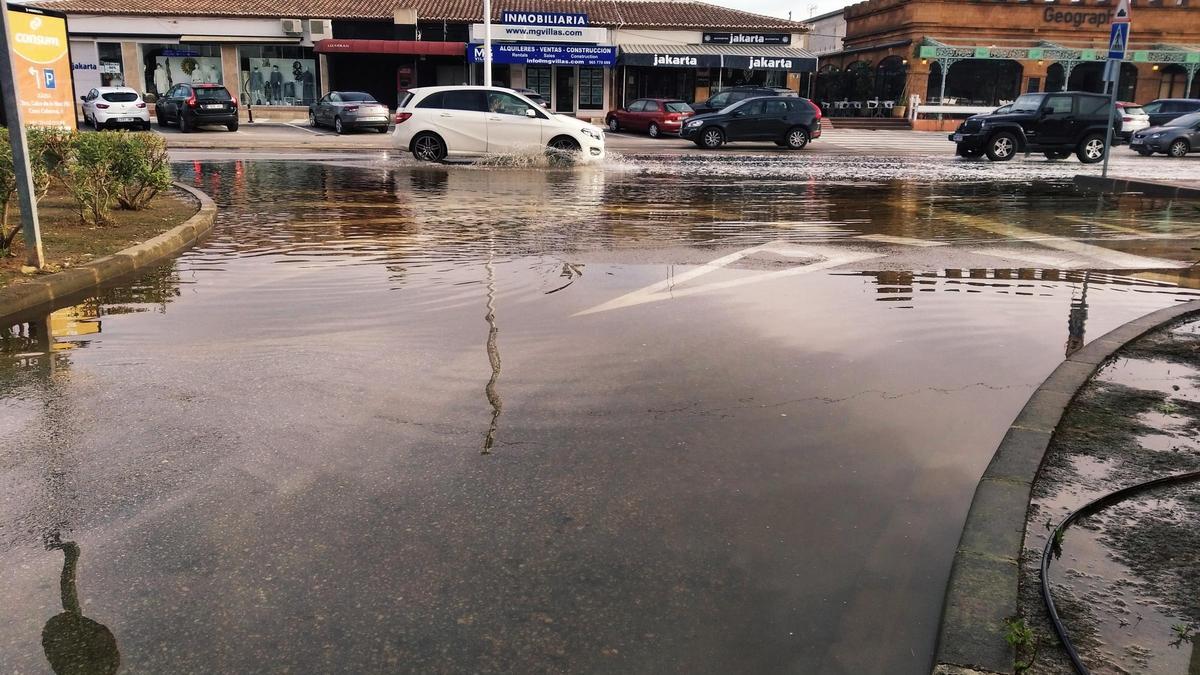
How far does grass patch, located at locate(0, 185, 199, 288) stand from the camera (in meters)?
7.55

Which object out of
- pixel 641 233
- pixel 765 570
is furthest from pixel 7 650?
pixel 641 233

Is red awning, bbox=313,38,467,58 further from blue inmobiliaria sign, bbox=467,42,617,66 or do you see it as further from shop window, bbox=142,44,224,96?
shop window, bbox=142,44,224,96

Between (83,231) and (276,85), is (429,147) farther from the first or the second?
(276,85)

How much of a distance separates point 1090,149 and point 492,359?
966 inches

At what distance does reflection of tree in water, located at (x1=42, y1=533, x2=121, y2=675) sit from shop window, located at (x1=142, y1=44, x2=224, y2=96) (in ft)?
146

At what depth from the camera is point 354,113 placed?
3131 cm

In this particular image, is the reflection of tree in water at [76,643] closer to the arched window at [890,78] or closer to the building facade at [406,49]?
the building facade at [406,49]

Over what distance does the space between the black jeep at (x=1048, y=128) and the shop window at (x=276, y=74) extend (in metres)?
30.3

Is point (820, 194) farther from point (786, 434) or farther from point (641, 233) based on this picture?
point (786, 434)

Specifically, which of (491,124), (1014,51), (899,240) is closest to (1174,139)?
(1014,51)

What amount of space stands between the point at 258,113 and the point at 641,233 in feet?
119

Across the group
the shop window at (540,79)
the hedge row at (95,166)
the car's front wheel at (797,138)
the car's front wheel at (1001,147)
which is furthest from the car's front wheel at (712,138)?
the hedge row at (95,166)

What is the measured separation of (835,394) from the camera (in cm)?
498

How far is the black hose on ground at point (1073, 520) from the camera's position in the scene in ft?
8.60
